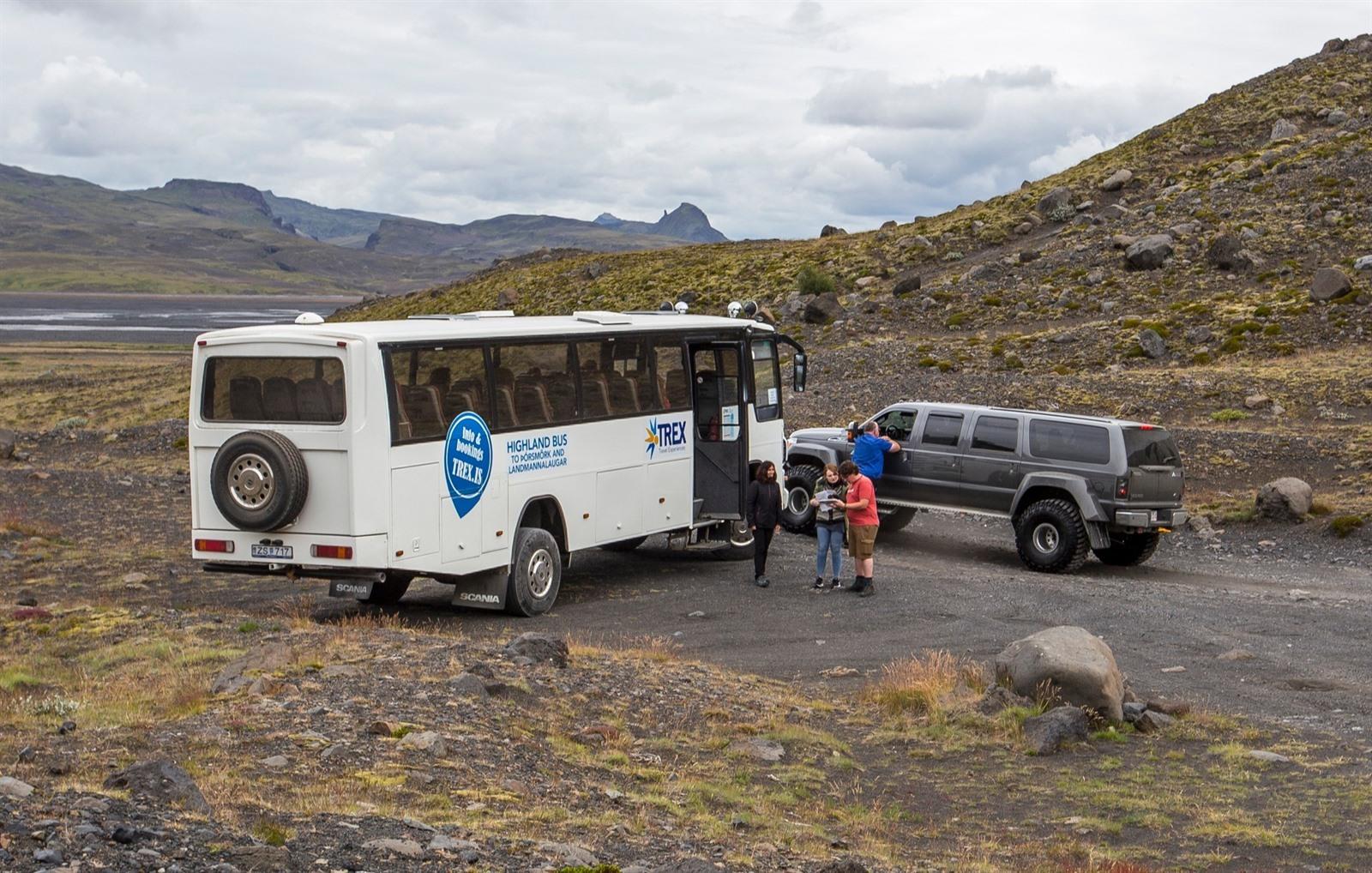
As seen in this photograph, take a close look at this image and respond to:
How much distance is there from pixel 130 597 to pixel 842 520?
9.72 meters

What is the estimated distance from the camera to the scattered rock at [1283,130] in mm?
67062

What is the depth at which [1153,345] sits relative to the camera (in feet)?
138

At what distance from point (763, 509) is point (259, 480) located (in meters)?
7.21

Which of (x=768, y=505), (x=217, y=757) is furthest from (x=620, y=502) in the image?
(x=217, y=757)

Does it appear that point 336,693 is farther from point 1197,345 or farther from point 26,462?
point 1197,345

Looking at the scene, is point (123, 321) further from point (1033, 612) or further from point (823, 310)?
point (1033, 612)

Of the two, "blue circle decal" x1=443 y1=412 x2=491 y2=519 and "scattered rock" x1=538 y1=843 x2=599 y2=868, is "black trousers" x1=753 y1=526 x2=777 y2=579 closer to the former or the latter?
"blue circle decal" x1=443 y1=412 x2=491 y2=519

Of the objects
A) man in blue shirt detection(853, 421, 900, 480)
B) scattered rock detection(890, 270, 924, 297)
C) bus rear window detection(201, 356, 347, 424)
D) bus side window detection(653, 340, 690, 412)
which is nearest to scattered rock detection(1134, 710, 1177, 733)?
bus rear window detection(201, 356, 347, 424)

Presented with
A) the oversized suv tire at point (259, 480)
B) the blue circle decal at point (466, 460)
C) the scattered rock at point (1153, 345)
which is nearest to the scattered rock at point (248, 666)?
the oversized suv tire at point (259, 480)

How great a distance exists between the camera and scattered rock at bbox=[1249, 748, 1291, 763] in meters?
11.5

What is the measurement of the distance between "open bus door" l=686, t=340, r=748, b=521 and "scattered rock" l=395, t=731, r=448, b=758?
1091 cm

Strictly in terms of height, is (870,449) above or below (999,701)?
above

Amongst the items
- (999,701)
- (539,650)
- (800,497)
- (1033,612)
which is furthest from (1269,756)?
(800,497)

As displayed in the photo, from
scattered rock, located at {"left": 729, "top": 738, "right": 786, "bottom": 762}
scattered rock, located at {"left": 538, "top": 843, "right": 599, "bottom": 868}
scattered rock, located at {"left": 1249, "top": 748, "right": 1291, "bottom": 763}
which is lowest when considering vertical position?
scattered rock, located at {"left": 1249, "top": 748, "right": 1291, "bottom": 763}
